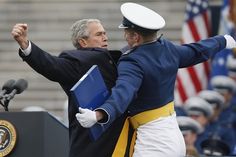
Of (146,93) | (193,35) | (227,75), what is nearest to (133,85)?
(146,93)

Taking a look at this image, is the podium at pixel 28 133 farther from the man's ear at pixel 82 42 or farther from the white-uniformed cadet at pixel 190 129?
the white-uniformed cadet at pixel 190 129

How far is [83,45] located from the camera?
21.6 ft

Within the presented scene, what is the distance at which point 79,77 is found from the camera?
Result: 6.36 meters

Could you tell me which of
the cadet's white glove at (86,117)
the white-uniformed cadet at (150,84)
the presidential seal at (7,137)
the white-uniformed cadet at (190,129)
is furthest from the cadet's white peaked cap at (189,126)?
the cadet's white glove at (86,117)

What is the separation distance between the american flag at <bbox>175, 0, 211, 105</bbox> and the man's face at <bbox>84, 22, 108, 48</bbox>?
30.9ft

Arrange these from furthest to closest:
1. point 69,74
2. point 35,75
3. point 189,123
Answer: point 35,75
point 189,123
point 69,74

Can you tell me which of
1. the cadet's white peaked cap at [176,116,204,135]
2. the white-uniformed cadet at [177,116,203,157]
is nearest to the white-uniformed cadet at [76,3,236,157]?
the white-uniformed cadet at [177,116,203,157]

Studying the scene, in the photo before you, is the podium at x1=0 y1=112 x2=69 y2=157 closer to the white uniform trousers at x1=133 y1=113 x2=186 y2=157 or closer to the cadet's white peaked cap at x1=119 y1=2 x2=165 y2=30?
the white uniform trousers at x1=133 y1=113 x2=186 y2=157

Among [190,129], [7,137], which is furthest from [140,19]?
[190,129]

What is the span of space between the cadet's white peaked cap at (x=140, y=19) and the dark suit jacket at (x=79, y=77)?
0.37 metres

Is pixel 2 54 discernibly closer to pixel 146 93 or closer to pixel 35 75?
pixel 35 75

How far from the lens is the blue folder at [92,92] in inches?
225

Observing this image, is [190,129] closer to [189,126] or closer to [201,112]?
[189,126]

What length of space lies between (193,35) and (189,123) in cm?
575
